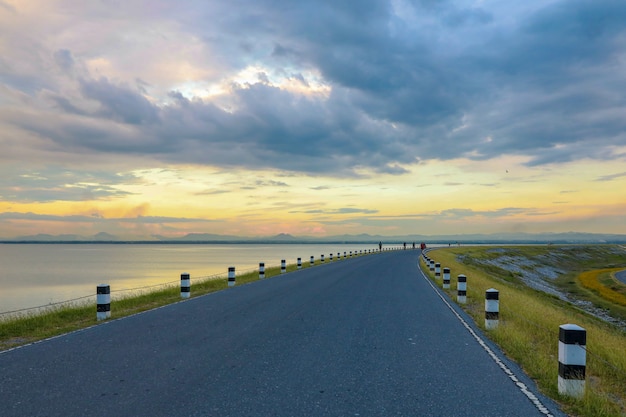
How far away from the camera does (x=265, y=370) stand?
6.61 m

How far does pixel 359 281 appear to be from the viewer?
21.7 meters

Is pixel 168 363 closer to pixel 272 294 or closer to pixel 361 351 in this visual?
pixel 361 351

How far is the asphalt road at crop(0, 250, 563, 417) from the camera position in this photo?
5.19m

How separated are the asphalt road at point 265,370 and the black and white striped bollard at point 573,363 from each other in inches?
18.3

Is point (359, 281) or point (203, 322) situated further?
point (359, 281)

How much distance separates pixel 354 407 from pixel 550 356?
15.1 ft

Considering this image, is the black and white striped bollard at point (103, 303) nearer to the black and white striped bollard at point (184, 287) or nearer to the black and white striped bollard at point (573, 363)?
the black and white striped bollard at point (184, 287)

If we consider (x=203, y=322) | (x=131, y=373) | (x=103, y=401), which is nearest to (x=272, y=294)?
(x=203, y=322)

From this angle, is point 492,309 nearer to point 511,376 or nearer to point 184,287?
point 511,376

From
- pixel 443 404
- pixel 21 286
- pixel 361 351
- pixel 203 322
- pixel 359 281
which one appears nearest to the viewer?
pixel 443 404

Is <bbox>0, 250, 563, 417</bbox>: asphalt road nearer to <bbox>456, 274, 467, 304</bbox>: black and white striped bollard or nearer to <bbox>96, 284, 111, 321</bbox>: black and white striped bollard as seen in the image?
<bbox>96, 284, 111, 321</bbox>: black and white striped bollard

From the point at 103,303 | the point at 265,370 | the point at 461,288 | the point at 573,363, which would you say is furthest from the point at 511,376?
the point at 103,303

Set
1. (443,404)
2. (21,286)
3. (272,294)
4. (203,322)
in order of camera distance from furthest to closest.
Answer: (21,286) → (272,294) → (203,322) → (443,404)

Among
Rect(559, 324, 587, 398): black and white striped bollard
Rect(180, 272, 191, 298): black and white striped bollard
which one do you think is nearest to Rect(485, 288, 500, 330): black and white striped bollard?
Rect(559, 324, 587, 398): black and white striped bollard
